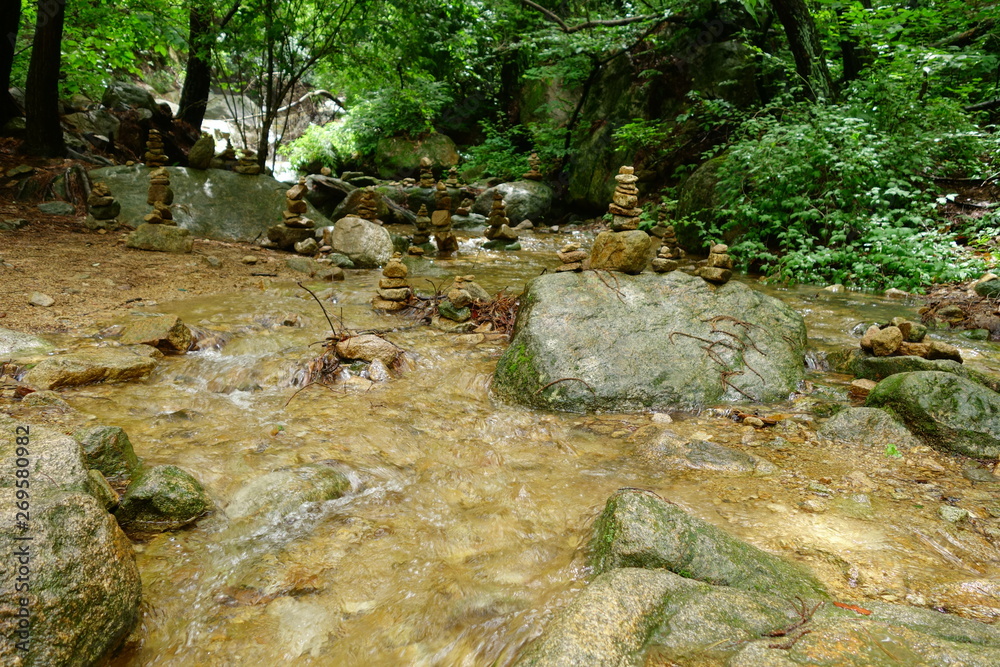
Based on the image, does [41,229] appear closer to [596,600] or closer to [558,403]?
[558,403]

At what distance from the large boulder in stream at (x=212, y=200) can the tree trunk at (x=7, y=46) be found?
286 cm

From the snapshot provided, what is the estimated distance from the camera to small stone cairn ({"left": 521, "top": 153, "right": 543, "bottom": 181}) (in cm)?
1562

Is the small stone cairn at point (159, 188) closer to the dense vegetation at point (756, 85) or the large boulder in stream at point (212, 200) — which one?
the large boulder in stream at point (212, 200)

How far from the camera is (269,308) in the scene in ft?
20.4

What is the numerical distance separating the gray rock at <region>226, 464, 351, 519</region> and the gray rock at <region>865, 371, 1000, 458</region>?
12.2ft

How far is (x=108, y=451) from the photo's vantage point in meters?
2.70

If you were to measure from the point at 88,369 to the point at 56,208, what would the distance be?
7.24m

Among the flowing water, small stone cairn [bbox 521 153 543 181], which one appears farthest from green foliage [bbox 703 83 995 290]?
small stone cairn [bbox 521 153 543 181]

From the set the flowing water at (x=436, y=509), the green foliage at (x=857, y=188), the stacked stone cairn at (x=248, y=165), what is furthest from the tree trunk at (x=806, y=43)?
the stacked stone cairn at (x=248, y=165)

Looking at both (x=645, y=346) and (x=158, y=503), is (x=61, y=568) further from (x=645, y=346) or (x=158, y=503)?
(x=645, y=346)

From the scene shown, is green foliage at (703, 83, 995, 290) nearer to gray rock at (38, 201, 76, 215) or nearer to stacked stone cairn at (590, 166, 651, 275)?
stacked stone cairn at (590, 166, 651, 275)

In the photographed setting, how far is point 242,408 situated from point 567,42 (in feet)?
42.8

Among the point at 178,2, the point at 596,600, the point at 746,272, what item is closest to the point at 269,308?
the point at 596,600

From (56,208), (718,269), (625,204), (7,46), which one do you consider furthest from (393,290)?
(7,46)
